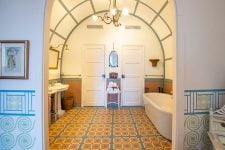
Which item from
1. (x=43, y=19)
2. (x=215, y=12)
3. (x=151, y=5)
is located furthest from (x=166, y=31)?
(x=43, y=19)

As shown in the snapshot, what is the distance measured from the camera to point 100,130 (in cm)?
399

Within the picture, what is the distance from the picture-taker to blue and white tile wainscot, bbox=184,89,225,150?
208 cm

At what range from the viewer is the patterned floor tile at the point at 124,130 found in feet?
12.3

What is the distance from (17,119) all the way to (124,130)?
2547mm

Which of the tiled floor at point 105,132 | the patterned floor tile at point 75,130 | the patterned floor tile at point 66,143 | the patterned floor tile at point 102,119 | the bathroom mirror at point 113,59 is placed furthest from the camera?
the bathroom mirror at point 113,59

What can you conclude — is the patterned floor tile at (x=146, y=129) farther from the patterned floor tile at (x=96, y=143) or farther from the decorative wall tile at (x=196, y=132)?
the decorative wall tile at (x=196, y=132)

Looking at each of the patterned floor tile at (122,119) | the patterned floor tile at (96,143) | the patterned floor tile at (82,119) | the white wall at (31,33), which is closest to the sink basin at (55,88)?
the patterned floor tile at (82,119)

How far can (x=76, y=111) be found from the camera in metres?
5.86

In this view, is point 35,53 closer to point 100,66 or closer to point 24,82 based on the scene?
point 24,82

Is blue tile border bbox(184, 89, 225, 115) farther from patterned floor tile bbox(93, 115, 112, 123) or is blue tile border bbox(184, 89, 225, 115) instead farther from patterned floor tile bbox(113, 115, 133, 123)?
patterned floor tile bbox(93, 115, 112, 123)

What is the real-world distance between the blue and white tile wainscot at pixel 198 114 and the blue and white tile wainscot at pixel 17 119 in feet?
6.19

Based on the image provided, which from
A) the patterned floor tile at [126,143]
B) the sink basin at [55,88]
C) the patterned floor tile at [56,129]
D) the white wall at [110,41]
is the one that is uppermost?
the white wall at [110,41]

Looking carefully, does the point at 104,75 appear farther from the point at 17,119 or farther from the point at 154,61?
the point at 17,119

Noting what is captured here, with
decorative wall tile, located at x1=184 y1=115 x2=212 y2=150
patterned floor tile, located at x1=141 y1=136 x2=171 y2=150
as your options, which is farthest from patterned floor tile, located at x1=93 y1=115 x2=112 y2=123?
decorative wall tile, located at x1=184 y1=115 x2=212 y2=150
